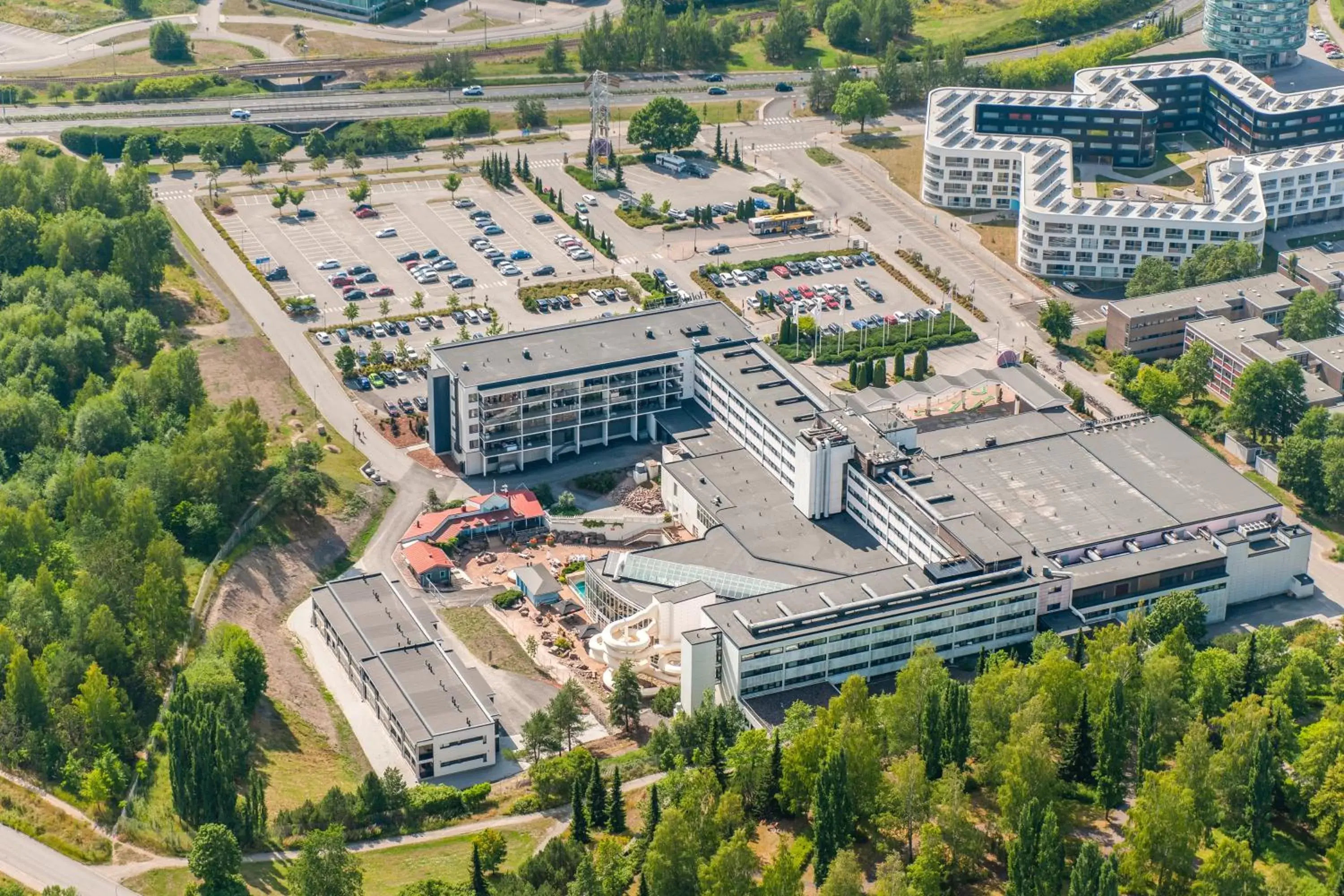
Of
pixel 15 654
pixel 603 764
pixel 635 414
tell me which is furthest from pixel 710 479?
pixel 15 654

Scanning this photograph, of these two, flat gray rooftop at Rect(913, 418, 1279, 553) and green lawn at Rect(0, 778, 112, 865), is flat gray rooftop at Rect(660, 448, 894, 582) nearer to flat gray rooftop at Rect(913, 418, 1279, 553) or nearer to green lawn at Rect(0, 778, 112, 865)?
flat gray rooftop at Rect(913, 418, 1279, 553)

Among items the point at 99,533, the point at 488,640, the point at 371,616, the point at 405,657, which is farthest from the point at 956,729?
the point at 99,533

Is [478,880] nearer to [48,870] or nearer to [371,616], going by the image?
[48,870]

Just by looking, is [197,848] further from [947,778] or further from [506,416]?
[506,416]

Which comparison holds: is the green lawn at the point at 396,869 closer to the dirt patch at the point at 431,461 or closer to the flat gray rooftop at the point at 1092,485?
the flat gray rooftop at the point at 1092,485

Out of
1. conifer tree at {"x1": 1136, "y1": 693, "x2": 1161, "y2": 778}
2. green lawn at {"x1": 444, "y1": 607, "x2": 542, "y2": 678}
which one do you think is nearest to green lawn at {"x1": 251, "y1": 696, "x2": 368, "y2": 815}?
green lawn at {"x1": 444, "y1": 607, "x2": 542, "y2": 678}

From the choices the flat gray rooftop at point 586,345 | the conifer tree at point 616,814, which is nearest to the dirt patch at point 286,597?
the flat gray rooftop at point 586,345
